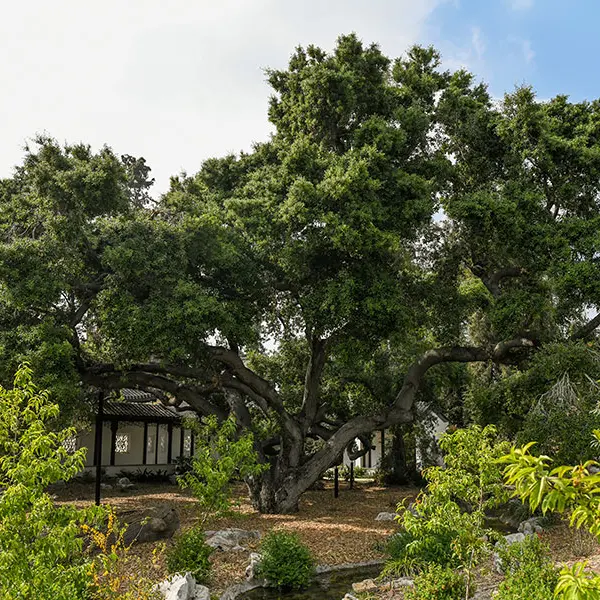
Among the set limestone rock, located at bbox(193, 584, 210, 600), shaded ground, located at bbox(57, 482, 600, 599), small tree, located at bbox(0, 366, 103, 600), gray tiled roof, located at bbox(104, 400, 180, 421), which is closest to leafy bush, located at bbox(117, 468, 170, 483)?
shaded ground, located at bbox(57, 482, 600, 599)

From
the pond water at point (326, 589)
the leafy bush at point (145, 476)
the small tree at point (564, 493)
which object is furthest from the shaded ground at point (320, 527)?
the small tree at point (564, 493)

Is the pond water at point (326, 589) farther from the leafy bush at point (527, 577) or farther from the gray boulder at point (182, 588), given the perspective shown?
the leafy bush at point (527, 577)

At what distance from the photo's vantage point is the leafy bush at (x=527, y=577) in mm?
7078

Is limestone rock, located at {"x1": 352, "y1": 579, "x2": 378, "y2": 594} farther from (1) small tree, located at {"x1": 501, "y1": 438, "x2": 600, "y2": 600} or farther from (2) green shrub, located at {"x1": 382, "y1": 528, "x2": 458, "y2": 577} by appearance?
(1) small tree, located at {"x1": 501, "y1": 438, "x2": 600, "y2": 600}

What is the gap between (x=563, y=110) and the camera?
17.5 m

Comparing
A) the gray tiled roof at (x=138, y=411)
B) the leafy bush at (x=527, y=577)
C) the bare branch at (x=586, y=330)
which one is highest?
the bare branch at (x=586, y=330)

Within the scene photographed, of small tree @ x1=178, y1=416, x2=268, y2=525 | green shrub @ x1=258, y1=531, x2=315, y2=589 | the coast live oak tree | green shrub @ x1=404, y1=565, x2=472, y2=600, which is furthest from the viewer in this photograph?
the coast live oak tree

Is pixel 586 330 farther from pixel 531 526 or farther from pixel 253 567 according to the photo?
pixel 253 567

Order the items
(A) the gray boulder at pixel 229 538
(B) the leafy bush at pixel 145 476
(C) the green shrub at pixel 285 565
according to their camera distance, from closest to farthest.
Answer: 1. (C) the green shrub at pixel 285 565
2. (A) the gray boulder at pixel 229 538
3. (B) the leafy bush at pixel 145 476

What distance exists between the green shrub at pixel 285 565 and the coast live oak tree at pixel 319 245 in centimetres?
584

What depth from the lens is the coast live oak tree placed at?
14953mm

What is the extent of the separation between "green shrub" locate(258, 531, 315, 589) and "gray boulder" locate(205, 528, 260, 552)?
2239 millimetres

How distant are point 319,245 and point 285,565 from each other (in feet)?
27.9

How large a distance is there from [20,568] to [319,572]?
7910 millimetres
